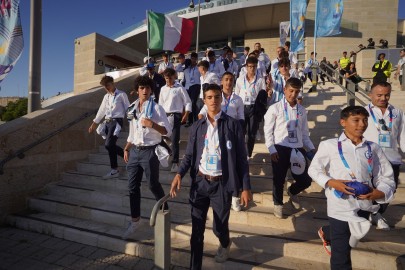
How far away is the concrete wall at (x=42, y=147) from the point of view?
16.3 ft

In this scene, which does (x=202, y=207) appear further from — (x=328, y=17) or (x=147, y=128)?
(x=328, y=17)

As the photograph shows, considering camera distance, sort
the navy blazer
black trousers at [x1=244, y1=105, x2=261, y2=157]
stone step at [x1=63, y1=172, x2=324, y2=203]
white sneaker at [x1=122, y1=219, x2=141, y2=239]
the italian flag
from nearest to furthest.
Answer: the navy blazer, white sneaker at [x1=122, y1=219, x2=141, y2=239], stone step at [x1=63, y1=172, x2=324, y2=203], black trousers at [x1=244, y1=105, x2=261, y2=157], the italian flag

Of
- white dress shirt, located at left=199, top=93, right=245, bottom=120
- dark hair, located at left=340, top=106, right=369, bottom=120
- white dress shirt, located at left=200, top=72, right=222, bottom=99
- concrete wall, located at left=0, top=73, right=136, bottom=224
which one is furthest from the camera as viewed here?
white dress shirt, located at left=200, top=72, right=222, bottom=99

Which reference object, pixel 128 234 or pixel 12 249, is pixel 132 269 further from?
pixel 12 249

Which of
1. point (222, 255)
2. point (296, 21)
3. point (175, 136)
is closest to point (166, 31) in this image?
point (296, 21)

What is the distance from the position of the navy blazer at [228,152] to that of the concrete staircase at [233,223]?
1.15 meters

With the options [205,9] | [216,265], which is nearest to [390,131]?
[216,265]

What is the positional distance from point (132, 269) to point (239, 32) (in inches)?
1228

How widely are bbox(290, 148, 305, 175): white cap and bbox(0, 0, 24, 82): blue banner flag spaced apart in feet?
15.7

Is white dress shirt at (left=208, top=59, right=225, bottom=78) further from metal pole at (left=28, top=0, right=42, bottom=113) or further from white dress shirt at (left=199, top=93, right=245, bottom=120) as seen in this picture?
metal pole at (left=28, top=0, right=42, bottom=113)

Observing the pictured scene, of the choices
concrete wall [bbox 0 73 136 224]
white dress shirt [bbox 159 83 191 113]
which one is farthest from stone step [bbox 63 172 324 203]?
white dress shirt [bbox 159 83 191 113]

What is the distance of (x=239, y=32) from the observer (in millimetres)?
30906

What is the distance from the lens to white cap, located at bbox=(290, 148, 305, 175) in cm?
360

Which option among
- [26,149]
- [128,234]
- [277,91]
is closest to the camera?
[128,234]
